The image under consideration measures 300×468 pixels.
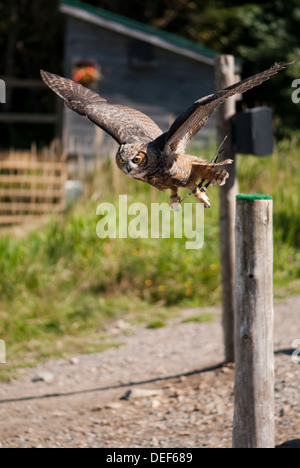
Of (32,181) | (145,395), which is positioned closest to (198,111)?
(145,395)

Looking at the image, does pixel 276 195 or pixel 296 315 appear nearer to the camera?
pixel 296 315

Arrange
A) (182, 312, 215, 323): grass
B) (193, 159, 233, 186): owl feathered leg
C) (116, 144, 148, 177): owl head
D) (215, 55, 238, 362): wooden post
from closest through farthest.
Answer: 1. (116, 144, 148, 177): owl head
2. (193, 159, 233, 186): owl feathered leg
3. (215, 55, 238, 362): wooden post
4. (182, 312, 215, 323): grass

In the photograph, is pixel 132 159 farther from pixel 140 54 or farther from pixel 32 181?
pixel 140 54

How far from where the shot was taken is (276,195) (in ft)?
29.6

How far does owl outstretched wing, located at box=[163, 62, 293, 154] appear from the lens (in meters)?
2.21

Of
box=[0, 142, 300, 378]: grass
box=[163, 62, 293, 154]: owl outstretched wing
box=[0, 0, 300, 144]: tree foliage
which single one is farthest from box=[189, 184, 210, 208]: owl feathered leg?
box=[0, 0, 300, 144]: tree foliage

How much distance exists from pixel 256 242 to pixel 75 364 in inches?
139

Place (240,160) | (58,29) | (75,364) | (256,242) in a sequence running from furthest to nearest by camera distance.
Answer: (58,29) < (240,160) < (75,364) < (256,242)

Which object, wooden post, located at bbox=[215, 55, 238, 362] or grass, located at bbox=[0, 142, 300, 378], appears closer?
wooden post, located at bbox=[215, 55, 238, 362]

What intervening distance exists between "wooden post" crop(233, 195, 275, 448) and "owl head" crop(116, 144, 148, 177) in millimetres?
1357

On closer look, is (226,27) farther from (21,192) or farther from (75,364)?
(75,364)

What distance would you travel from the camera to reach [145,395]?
5.66 m

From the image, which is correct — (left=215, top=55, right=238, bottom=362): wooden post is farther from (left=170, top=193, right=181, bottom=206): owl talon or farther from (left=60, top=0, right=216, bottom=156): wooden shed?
(left=60, top=0, right=216, bottom=156): wooden shed

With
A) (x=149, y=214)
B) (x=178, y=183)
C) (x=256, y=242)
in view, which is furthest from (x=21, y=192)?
(x=178, y=183)
